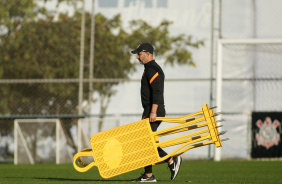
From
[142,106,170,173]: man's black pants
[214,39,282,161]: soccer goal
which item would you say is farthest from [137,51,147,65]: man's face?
[214,39,282,161]: soccer goal

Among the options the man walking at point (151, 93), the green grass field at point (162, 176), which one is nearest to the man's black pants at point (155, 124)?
the man walking at point (151, 93)

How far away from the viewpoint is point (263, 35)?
702 inches

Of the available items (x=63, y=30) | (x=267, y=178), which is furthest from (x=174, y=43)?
(x=267, y=178)

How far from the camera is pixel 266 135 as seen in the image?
16.5 metres

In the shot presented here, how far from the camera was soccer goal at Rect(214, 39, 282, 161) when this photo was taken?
17.0 metres

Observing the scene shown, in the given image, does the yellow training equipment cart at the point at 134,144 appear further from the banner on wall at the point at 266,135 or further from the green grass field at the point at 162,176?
the banner on wall at the point at 266,135

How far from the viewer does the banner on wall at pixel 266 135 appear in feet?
53.9

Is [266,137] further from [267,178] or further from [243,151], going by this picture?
[267,178]

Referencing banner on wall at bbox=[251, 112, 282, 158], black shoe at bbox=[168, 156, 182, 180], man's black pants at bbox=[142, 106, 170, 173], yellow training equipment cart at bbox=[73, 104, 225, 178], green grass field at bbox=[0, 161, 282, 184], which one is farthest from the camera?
banner on wall at bbox=[251, 112, 282, 158]

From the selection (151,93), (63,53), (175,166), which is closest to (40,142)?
(63,53)

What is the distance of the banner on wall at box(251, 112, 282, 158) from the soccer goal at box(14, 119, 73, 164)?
14.7 ft

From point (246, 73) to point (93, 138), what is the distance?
9.17 meters

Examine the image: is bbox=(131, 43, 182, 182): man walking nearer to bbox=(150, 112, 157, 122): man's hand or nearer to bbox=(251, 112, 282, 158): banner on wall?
bbox=(150, 112, 157, 122): man's hand

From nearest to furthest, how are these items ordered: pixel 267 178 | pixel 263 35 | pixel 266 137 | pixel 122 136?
pixel 122 136, pixel 267 178, pixel 266 137, pixel 263 35
